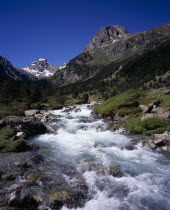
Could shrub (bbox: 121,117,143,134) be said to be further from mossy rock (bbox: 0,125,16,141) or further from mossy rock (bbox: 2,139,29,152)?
mossy rock (bbox: 0,125,16,141)

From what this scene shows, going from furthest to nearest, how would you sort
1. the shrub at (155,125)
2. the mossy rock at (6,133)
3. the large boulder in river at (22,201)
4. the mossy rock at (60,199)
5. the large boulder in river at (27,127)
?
1. the large boulder in river at (27,127)
2. the shrub at (155,125)
3. the mossy rock at (6,133)
4. the mossy rock at (60,199)
5. the large boulder in river at (22,201)

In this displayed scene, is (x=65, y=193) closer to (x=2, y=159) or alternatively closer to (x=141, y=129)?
(x=2, y=159)

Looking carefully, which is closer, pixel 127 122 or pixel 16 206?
pixel 16 206

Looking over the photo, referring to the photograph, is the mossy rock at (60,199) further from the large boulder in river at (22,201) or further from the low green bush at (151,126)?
the low green bush at (151,126)

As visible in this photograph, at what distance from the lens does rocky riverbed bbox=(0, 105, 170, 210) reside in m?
8.94

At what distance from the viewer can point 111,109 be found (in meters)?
36.2

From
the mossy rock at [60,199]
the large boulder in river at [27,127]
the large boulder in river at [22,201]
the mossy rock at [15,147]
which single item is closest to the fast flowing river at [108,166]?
the mossy rock at [60,199]

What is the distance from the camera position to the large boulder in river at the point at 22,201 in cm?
824

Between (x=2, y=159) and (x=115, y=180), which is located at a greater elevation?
(x=2, y=159)

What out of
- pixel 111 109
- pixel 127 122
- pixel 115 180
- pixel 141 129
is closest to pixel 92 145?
pixel 115 180

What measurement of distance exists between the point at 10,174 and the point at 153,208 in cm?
A: 1095

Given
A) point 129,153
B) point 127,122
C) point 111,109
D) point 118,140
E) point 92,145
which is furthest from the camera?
point 111,109

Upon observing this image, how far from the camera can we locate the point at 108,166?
13156mm

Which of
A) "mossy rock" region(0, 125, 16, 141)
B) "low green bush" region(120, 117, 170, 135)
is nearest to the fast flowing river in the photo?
Answer: "low green bush" region(120, 117, 170, 135)
